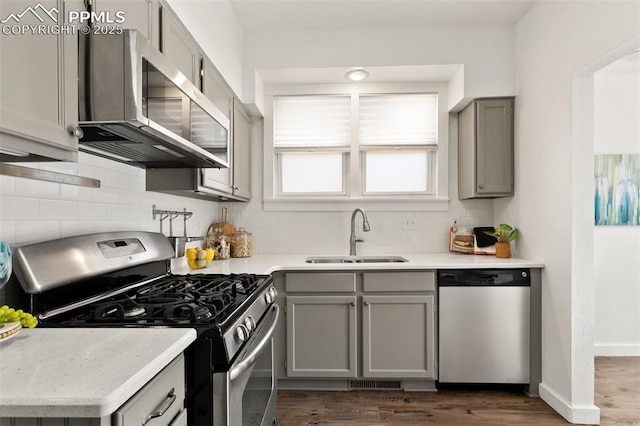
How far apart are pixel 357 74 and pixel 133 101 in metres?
2.23

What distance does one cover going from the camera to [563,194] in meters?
2.30

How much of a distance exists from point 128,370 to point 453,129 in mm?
3107

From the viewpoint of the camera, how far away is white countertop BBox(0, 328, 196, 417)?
2.22ft

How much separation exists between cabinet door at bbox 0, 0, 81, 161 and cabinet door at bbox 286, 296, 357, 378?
1.78 m

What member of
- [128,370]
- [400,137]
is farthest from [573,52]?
[128,370]

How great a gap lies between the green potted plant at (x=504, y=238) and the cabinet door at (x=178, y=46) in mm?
2366

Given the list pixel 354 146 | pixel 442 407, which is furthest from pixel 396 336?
pixel 354 146

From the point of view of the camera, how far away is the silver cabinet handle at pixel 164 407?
33.5 inches

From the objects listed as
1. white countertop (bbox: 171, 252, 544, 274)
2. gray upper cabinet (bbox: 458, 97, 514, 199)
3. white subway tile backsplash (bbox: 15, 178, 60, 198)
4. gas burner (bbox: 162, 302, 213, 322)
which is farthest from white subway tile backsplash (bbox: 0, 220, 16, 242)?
gray upper cabinet (bbox: 458, 97, 514, 199)

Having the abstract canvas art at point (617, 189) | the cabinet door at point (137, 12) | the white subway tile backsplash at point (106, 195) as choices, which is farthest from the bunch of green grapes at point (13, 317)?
the abstract canvas art at point (617, 189)

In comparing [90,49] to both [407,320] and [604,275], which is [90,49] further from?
[604,275]

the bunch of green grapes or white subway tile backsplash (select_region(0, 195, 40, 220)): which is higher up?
white subway tile backsplash (select_region(0, 195, 40, 220))

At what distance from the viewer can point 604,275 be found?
10.8 feet

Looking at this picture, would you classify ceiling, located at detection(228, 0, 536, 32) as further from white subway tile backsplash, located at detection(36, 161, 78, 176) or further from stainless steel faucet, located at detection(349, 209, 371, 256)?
white subway tile backsplash, located at detection(36, 161, 78, 176)
